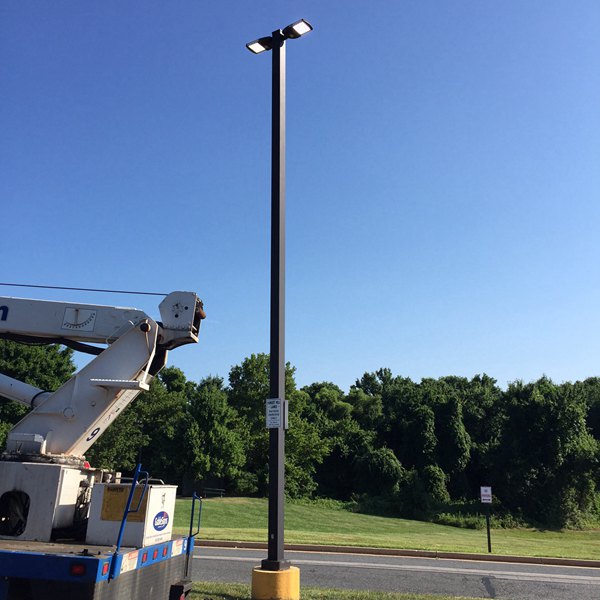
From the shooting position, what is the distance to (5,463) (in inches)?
245

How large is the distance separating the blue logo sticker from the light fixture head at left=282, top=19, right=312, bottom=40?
6849 mm

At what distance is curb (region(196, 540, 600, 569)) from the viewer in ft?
47.5

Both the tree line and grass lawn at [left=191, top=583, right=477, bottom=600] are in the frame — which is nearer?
grass lawn at [left=191, top=583, right=477, bottom=600]

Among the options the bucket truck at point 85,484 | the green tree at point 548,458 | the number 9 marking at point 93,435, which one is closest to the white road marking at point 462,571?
the bucket truck at point 85,484

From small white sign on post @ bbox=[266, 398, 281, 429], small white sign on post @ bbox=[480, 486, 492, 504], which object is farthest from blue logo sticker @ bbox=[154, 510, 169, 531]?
small white sign on post @ bbox=[480, 486, 492, 504]

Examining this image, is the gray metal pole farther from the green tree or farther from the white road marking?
the green tree

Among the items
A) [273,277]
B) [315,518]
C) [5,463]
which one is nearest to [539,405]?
[315,518]

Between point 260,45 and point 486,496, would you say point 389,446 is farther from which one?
point 260,45

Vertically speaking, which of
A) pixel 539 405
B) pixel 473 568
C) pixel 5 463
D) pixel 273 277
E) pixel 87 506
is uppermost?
pixel 539 405

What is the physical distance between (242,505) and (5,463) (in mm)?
32909

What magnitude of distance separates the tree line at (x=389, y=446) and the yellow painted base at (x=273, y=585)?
3062 cm

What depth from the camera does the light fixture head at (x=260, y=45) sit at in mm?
9289

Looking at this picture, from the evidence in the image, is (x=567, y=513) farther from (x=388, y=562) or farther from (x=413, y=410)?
(x=388, y=562)

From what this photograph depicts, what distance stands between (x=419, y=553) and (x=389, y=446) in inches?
1727
